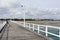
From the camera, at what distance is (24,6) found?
1474 inches
